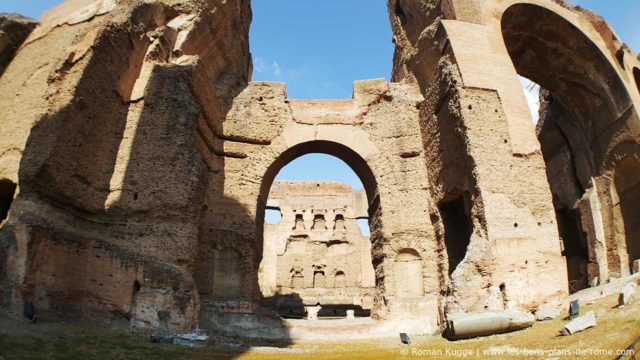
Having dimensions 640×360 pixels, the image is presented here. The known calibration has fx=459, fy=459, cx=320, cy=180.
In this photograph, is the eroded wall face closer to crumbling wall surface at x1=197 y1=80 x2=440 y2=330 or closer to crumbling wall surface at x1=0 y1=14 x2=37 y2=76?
crumbling wall surface at x1=197 y1=80 x2=440 y2=330

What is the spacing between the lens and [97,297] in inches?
332

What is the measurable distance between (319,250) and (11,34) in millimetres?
15547

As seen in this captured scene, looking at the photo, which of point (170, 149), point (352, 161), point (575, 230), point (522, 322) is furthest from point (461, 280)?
point (575, 230)

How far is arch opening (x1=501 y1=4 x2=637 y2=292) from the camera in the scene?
13117 millimetres

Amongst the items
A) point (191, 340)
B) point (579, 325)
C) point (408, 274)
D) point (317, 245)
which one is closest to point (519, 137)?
point (408, 274)

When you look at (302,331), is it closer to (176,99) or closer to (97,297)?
(97,297)

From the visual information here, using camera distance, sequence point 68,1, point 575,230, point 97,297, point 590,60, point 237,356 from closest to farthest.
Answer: point 237,356 → point 97,297 → point 68,1 → point 590,60 → point 575,230

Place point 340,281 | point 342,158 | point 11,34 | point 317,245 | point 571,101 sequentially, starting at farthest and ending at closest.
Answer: point 317,245 < point 340,281 < point 571,101 < point 342,158 < point 11,34

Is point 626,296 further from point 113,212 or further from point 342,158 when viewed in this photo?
point 113,212

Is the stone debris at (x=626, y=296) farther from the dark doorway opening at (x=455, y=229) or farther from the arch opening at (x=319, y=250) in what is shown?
the arch opening at (x=319, y=250)

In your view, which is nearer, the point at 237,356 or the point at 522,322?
the point at 237,356

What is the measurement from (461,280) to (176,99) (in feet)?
24.3

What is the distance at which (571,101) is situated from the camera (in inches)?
570

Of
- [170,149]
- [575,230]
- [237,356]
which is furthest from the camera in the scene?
[575,230]
